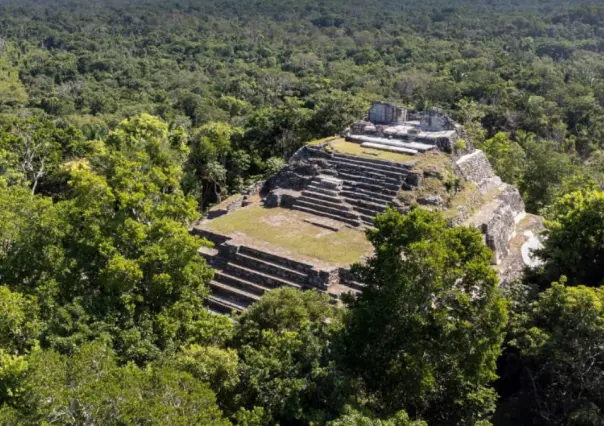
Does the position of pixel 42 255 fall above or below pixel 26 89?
above

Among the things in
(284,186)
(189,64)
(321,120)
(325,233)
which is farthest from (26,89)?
(325,233)

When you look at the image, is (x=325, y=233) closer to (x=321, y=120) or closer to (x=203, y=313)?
(x=203, y=313)

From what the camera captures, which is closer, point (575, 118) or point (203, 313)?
point (203, 313)

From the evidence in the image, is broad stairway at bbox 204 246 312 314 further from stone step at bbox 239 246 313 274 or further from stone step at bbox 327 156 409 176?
stone step at bbox 327 156 409 176

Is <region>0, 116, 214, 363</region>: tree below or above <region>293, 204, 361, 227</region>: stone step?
above

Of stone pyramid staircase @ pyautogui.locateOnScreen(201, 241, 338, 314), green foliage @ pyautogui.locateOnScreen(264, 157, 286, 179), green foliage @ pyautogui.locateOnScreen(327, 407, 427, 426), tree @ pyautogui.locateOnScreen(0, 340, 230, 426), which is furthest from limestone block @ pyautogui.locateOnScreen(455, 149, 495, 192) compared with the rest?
tree @ pyautogui.locateOnScreen(0, 340, 230, 426)

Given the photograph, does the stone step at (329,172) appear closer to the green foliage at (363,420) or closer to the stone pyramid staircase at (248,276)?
the stone pyramid staircase at (248,276)
